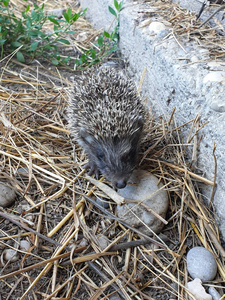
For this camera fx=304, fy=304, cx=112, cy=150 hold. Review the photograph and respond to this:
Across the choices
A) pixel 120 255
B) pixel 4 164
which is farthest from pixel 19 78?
pixel 120 255

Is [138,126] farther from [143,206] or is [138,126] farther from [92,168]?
[143,206]

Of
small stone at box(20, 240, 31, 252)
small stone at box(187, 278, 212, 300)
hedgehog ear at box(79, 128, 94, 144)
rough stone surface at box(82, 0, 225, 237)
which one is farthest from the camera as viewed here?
hedgehog ear at box(79, 128, 94, 144)

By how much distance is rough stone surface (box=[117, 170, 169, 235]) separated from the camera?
2912 millimetres

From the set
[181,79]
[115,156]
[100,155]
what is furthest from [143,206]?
[181,79]

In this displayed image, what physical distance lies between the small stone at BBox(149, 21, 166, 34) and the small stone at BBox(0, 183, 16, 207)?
270 cm

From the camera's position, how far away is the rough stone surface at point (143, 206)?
2.91 meters

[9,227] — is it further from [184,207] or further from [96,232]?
[184,207]

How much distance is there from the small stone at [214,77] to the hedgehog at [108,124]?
0.79 m

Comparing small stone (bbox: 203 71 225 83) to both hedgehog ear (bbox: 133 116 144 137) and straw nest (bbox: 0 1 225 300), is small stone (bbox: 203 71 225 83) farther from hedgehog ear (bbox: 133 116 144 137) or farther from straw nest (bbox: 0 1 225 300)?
hedgehog ear (bbox: 133 116 144 137)

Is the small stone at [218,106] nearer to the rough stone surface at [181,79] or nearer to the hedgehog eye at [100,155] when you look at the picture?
the rough stone surface at [181,79]

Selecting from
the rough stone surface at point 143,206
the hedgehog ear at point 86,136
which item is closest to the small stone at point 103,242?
the rough stone surface at point 143,206

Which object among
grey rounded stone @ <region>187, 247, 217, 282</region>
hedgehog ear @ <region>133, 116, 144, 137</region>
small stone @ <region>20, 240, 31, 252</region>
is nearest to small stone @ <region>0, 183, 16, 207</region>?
small stone @ <region>20, 240, 31, 252</region>

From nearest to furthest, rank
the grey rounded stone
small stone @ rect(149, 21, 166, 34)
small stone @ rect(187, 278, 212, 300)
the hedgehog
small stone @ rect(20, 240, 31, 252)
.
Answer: small stone @ rect(187, 278, 212, 300), the grey rounded stone, small stone @ rect(20, 240, 31, 252), the hedgehog, small stone @ rect(149, 21, 166, 34)

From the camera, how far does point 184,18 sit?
4016 mm
